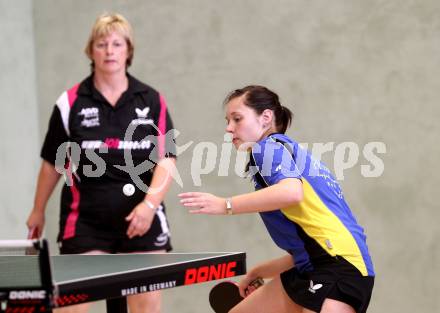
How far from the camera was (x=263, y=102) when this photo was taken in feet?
10.6

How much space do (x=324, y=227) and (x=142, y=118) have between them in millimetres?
1269

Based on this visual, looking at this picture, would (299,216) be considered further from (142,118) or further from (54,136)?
(54,136)

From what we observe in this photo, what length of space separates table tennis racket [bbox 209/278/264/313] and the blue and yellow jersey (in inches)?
27.2

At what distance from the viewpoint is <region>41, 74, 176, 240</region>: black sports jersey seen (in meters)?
3.90

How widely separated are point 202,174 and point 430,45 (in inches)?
62.7

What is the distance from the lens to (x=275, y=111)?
3264mm

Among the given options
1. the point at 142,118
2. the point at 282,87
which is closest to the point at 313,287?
the point at 142,118

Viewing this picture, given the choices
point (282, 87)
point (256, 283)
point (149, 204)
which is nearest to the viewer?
point (256, 283)

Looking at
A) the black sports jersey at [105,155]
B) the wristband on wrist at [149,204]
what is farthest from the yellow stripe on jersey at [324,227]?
the black sports jersey at [105,155]

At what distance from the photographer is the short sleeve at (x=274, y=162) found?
2.91 metres

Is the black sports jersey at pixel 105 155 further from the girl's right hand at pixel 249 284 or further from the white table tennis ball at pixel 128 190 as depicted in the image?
the girl's right hand at pixel 249 284

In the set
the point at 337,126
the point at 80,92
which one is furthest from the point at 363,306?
the point at 337,126

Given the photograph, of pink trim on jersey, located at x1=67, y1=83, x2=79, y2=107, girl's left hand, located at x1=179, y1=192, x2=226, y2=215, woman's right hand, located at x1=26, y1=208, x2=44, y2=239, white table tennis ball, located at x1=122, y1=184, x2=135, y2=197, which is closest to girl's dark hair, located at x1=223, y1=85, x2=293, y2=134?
girl's left hand, located at x1=179, y1=192, x2=226, y2=215

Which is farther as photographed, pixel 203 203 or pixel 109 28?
pixel 109 28
